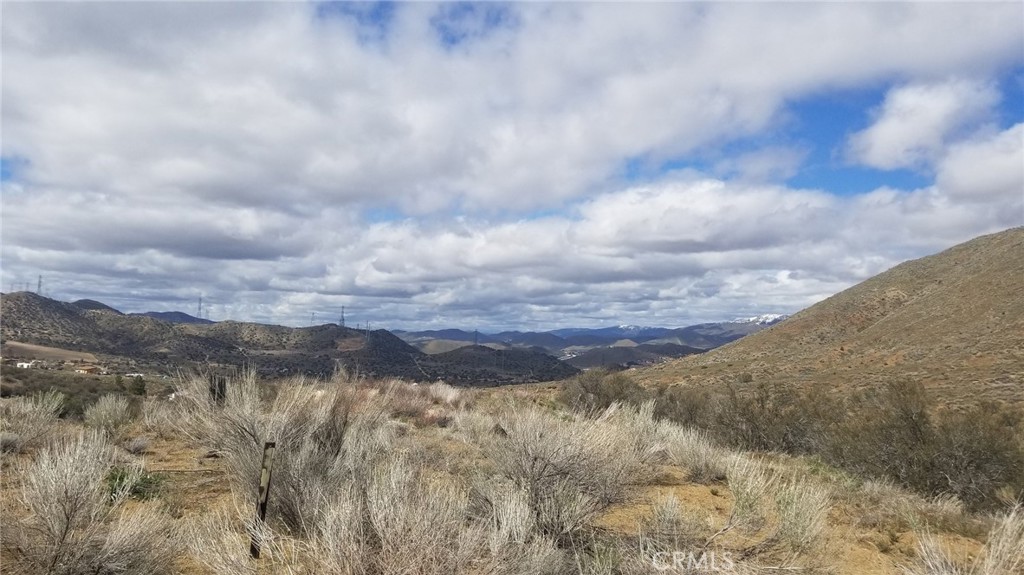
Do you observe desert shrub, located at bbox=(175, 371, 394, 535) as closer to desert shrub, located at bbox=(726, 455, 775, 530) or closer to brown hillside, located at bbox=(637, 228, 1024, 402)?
desert shrub, located at bbox=(726, 455, 775, 530)

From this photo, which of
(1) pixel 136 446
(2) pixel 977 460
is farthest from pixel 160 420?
(2) pixel 977 460

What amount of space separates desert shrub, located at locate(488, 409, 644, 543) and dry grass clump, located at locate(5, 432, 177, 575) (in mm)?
3700

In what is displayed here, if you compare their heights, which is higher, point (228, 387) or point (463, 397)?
point (228, 387)

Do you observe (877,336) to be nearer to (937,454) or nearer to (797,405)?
(797,405)

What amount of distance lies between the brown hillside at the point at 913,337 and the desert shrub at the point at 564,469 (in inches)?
1199

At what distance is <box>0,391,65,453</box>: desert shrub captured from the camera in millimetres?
10359

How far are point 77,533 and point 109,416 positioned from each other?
34.9 feet

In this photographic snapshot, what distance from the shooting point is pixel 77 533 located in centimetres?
543

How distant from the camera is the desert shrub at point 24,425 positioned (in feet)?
34.0

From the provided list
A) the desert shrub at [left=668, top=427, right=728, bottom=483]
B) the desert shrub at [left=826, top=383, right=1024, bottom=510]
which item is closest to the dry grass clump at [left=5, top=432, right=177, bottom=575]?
the desert shrub at [left=668, top=427, right=728, bottom=483]

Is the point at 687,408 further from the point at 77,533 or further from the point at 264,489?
the point at 77,533

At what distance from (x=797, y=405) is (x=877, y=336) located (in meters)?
35.8

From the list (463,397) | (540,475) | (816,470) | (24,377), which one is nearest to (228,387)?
(540,475)

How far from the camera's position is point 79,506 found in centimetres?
543
